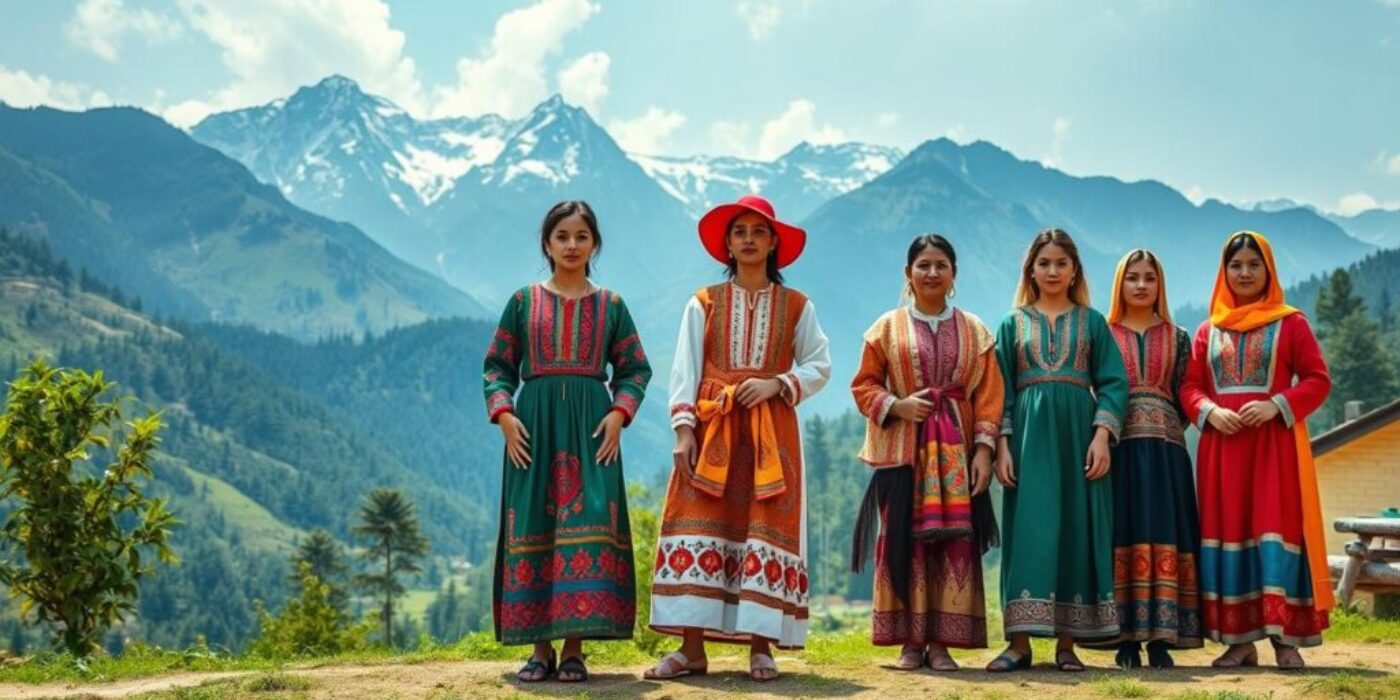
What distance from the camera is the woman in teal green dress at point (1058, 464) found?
719 cm

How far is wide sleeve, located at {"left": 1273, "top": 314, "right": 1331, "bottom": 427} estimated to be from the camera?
744cm

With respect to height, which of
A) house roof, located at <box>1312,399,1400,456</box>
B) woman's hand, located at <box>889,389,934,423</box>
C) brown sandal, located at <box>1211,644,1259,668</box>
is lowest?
brown sandal, located at <box>1211,644,1259,668</box>

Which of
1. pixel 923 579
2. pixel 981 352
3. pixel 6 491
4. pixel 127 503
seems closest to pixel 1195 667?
pixel 923 579

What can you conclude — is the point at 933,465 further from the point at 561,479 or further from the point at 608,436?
the point at 561,479

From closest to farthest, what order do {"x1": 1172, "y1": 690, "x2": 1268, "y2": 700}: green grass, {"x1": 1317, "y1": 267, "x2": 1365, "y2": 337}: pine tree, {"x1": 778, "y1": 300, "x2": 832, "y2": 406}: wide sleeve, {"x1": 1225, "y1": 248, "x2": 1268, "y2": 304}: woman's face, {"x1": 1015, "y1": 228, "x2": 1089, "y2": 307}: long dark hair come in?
{"x1": 1172, "y1": 690, "x2": 1268, "y2": 700}: green grass < {"x1": 778, "y1": 300, "x2": 832, "y2": 406}: wide sleeve < {"x1": 1015, "y1": 228, "x2": 1089, "y2": 307}: long dark hair < {"x1": 1225, "y1": 248, "x2": 1268, "y2": 304}: woman's face < {"x1": 1317, "y1": 267, "x2": 1365, "y2": 337}: pine tree

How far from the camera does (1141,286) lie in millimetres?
7641

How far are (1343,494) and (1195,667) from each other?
15.7 metres

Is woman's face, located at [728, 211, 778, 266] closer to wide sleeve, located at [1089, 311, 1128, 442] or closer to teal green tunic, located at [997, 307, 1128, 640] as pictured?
teal green tunic, located at [997, 307, 1128, 640]

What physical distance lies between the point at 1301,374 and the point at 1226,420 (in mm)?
534

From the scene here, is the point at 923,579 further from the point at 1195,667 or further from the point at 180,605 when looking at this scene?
the point at 180,605

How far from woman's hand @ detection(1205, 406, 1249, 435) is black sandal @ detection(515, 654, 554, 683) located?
3.79 meters

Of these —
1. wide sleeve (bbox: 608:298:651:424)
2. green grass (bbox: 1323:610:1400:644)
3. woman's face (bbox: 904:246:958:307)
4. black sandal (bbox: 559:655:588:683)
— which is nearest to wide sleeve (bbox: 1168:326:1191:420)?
woman's face (bbox: 904:246:958:307)

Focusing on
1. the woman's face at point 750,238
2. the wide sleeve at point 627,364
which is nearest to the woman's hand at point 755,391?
the wide sleeve at point 627,364

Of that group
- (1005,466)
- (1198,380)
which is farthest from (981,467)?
(1198,380)
